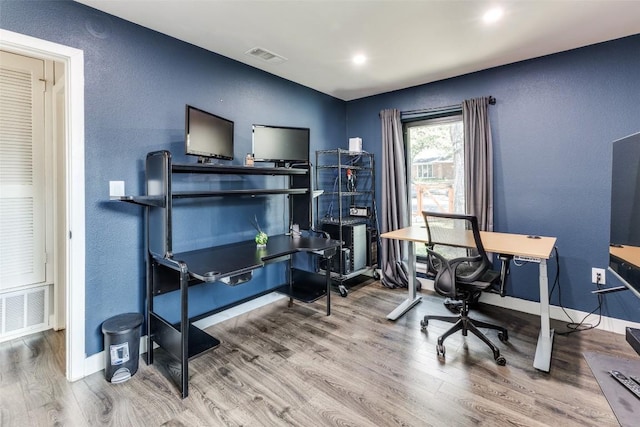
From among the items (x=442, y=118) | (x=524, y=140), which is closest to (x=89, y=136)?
(x=442, y=118)

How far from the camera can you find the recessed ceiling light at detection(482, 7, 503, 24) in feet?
6.95

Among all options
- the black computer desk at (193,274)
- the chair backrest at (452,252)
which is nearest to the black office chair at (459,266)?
the chair backrest at (452,252)

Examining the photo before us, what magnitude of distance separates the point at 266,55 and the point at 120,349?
259 cm

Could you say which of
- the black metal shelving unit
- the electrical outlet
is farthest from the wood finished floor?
the black metal shelving unit

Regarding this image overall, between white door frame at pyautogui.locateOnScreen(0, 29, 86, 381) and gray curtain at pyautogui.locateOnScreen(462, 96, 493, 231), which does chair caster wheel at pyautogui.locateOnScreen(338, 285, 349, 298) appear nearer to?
gray curtain at pyautogui.locateOnScreen(462, 96, 493, 231)

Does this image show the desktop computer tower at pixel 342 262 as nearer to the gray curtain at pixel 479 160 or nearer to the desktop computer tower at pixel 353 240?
the desktop computer tower at pixel 353 240

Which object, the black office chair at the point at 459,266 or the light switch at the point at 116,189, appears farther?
the black office chair at the point at 459,266

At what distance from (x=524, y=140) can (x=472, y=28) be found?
1282 mm

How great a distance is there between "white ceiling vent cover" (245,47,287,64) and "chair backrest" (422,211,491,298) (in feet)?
6.35

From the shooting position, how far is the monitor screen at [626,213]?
129 cm

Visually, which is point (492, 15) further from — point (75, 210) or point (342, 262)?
point (75, 210)

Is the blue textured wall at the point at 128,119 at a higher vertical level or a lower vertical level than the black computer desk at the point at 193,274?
higher

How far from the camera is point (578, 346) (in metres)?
2.38

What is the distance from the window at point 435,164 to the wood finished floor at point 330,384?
156cm
